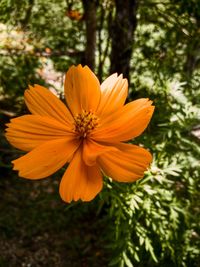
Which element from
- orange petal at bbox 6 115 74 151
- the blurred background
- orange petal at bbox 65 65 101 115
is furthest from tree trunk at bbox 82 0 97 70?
orange petal at bbox 6 115 74 151

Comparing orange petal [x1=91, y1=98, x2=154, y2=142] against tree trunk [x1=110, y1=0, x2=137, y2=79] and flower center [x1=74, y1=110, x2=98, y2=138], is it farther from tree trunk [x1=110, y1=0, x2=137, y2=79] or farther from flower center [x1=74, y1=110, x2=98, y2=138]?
tree trunk [x1=110, y1=0, x2=137, y2=79]

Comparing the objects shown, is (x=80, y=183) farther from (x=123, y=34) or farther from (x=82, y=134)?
(x=123, y=34)

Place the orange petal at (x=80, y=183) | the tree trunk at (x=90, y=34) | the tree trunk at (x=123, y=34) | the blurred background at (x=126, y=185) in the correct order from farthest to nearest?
1. the tree trunk at (x=90, y=34)
2. the tree trunk at (x=123, y=34)
3. the blurred background at (x=126, y=185)
4. the orange petal at (x=80, y=183)

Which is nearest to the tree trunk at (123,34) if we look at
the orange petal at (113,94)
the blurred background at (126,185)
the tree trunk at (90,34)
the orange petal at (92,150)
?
the blurred background at (126,185)

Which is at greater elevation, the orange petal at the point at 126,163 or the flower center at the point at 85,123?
the flower center at the point at 85,123

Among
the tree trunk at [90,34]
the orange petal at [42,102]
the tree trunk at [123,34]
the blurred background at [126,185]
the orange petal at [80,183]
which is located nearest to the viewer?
the orange petal at [80,183]

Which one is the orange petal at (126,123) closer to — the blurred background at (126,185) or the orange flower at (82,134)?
the orange flower at (82,134)
